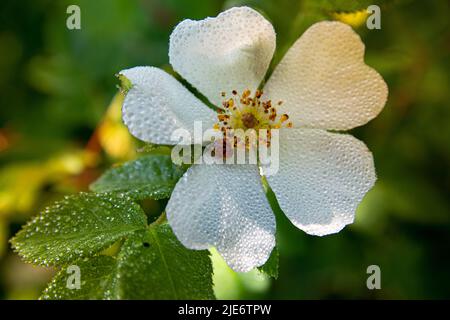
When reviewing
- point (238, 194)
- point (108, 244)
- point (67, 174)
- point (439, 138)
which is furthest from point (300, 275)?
point (108, 244)

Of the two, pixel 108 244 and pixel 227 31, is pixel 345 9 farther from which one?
pixel 108 244

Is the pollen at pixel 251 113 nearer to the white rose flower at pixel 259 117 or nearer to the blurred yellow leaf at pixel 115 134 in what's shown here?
the white rose flower at pixel 259 117

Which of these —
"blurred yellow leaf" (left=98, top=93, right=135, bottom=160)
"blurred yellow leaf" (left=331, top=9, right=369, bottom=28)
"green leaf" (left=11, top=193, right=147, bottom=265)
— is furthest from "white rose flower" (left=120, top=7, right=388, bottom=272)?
"blurred yellow leaf" (left=98, top=93, right=135, bottom=160)

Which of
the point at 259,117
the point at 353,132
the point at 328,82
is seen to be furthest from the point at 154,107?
the point at 353,132

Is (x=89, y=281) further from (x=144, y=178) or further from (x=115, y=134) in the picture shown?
(x=115, y=134)

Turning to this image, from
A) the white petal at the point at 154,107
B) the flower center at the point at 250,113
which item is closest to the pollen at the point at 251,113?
the flower center at the point at 250,113

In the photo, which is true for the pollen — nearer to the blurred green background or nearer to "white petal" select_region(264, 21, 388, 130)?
"white petal" select_region(264, 21, 388, 130)
